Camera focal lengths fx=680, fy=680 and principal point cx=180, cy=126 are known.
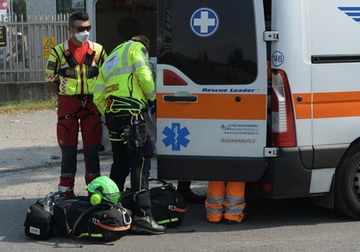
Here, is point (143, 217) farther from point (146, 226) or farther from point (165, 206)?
point (165, 206)

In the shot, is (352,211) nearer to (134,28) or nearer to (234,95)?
(234,95)

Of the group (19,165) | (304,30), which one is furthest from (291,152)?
(19,165)

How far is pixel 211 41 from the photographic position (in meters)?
5.96

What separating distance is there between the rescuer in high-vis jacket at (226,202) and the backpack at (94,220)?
850mm

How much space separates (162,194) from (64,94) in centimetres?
149

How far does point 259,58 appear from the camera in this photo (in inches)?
233

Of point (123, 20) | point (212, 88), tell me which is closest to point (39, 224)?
point (212, 88)

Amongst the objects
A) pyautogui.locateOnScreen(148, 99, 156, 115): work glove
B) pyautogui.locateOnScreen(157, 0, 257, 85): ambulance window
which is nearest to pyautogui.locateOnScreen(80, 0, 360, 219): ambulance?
pyautogui.locateOnScreen(157, 0, 257, 85): ambulance window

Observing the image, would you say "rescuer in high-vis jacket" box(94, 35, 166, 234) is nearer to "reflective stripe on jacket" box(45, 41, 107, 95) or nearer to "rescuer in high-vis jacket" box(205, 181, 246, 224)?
"rescuer in high-vis jacket" box(205, 181, 246, 224)

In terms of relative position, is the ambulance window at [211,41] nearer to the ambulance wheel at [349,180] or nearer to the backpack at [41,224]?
the ambulance wheel at [349,180]

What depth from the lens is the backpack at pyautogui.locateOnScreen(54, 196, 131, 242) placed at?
578cm

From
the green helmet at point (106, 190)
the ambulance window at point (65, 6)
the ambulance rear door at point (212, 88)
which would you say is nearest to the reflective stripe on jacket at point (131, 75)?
the ambulance rear door at point (212, 88)

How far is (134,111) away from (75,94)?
1018 mm

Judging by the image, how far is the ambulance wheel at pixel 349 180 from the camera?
6.15 m
